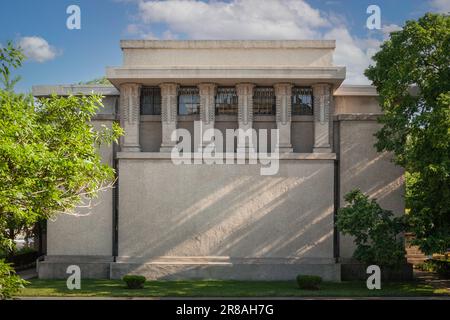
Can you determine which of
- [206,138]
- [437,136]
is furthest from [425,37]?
[206,138]

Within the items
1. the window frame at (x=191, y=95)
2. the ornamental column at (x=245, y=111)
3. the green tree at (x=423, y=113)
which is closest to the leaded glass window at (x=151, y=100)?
the window frame at (x=191, y=95)

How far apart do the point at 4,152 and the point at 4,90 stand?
242cm

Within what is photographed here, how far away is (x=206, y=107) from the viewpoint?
94.3 ft

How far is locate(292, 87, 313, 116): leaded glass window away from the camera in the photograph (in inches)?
1147

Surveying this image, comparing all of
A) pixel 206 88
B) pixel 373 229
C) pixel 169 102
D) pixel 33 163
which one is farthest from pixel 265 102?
pixel 33 163

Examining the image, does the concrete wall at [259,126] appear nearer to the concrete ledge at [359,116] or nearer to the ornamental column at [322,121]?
the ornamental column at [322,121]

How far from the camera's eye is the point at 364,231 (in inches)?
1005

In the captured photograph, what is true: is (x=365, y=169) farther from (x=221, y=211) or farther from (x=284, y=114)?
(x=221, y=211)

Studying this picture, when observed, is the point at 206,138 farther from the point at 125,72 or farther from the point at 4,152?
the point at 4,152

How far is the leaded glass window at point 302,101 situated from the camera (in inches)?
1147

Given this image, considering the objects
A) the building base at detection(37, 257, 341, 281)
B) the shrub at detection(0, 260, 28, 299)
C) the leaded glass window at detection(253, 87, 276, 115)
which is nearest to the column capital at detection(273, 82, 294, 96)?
the leaded glass window at detection(253, 87, 276, 115)

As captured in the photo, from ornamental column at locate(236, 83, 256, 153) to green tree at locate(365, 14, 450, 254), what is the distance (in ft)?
21.1

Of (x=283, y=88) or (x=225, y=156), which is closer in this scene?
(x=225, y=156)

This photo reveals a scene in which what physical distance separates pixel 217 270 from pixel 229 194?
3940 millimetres
